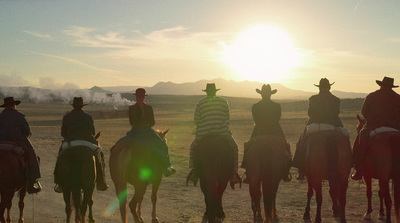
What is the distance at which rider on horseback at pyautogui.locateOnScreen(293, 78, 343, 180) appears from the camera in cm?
923

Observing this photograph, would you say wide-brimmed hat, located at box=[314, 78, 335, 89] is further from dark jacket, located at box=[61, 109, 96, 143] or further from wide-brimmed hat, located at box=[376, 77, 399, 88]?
dark jacket, located at box=[61, 109, 96, 143]

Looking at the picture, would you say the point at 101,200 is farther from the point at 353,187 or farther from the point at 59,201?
the point at 353,187

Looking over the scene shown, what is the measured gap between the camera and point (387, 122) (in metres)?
9.05

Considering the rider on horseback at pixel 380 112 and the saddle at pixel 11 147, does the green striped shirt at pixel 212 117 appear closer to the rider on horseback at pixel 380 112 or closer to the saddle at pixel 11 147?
the rider on horseback at pixel 380 112

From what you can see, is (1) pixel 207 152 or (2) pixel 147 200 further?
(2) pixel 147 200

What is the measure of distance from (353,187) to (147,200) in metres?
7.67

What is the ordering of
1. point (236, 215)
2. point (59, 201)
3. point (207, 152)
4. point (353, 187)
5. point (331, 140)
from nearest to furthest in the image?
point (207, 152) < point (331, 140) < point (236, 215) < point (59, 201) < point (353, 187)

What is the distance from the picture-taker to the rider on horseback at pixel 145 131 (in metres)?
8.89

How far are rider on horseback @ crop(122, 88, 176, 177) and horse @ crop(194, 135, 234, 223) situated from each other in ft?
3.58

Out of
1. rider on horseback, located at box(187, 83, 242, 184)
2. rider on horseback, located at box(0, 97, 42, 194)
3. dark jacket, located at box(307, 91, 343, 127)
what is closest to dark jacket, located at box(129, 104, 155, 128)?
rider on horseback, located at box(187, 83, 242, 184)

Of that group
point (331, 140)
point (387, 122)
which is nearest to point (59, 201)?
point (331, 140)

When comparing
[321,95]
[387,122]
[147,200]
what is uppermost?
[321,95]

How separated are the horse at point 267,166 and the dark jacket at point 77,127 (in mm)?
3796

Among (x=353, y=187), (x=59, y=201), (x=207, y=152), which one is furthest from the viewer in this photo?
(x=353, y=187)
